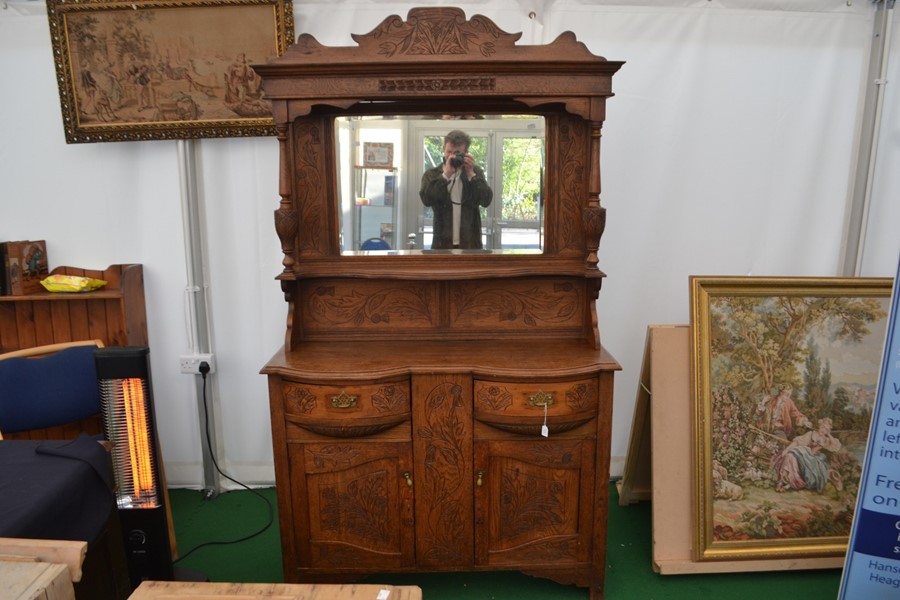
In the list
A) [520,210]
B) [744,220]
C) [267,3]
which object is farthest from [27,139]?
[744,220]

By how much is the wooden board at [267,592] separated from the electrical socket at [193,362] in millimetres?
1413

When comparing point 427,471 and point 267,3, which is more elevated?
point 267,3

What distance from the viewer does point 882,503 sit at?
1.72 metres

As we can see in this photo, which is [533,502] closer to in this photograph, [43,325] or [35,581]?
[35,581]

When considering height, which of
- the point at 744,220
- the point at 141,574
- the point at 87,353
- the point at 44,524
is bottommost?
the point at 141,574

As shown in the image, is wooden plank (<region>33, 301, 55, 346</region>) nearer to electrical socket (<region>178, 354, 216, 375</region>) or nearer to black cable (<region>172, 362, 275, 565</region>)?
electrical socket (<region>178, 354, 216, 375</region>)

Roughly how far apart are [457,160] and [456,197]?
14 cm

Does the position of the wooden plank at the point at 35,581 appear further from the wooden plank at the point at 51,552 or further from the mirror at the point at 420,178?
the mirror at the point at 420,178

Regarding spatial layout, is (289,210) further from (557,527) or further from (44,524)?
(557,527)

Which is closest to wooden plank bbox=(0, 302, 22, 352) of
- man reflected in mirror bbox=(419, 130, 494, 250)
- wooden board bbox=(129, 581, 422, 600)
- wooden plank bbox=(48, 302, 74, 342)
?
wooden plank bbox=(48, 302, 74, 342)

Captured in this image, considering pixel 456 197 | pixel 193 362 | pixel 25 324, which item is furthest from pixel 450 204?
pixel 25 324

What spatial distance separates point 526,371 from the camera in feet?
6.10

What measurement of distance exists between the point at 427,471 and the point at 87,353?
1.42 meters

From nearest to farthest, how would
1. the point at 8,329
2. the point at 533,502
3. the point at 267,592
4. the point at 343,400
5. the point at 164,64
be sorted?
the point at 267,592, the point at 343,400, the point at 533,502, the point at 164,64, the point at 8,329
